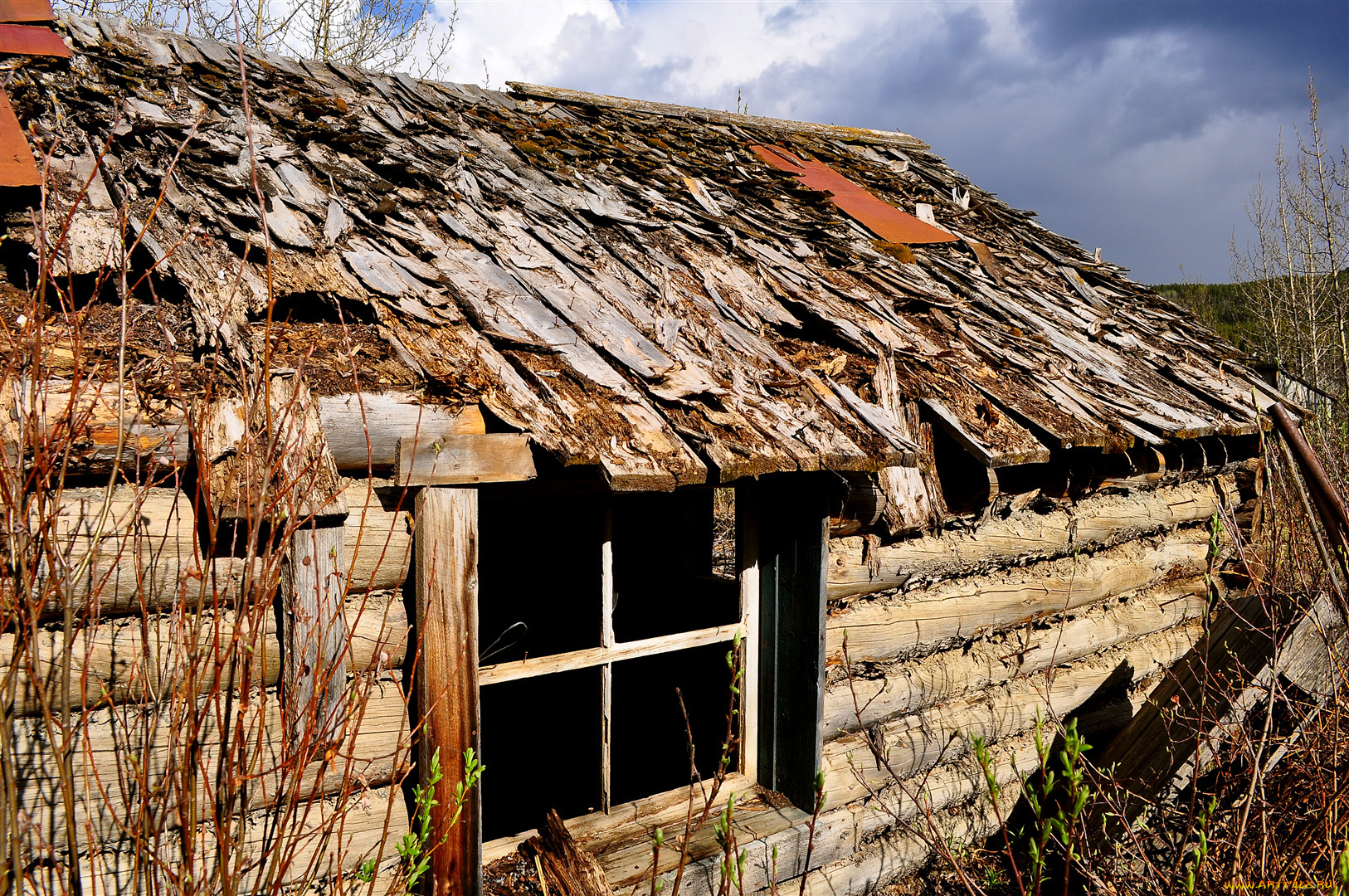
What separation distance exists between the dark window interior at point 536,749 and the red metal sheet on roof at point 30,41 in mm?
3866

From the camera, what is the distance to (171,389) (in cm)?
220

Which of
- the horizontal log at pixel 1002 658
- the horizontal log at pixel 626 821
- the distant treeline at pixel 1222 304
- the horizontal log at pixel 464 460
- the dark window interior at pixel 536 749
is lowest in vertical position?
the dark window interior at pixel 536 749

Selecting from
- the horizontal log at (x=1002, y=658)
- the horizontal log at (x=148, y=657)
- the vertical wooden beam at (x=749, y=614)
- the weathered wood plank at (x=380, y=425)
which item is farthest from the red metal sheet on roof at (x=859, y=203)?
the horizontal log at (x=148, y=657)

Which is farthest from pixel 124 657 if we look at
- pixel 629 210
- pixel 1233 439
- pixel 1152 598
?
pixel 1233 439

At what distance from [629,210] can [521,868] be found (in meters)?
2.93

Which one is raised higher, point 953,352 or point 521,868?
point 953,352

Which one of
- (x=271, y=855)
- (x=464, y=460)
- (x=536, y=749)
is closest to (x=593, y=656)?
(x=464, y=460)

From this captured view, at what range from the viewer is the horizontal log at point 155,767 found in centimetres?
187

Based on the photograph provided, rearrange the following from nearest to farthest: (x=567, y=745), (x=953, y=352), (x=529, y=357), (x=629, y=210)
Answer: (x=529, y=357), (x=953, y=352), (x=629, y=210), (x=567, y=745)

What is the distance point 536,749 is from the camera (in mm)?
5445

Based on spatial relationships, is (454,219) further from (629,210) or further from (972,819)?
(972,819)

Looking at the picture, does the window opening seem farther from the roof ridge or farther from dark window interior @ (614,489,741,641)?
the roof ridge

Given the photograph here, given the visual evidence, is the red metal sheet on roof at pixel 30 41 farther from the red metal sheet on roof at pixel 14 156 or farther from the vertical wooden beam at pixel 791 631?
the vertical wooden beam at pixel 791 631

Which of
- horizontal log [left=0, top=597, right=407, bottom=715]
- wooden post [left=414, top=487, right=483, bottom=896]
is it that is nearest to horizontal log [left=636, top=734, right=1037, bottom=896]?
wooden post [left=414, top=487, right=483, bottom=896]
